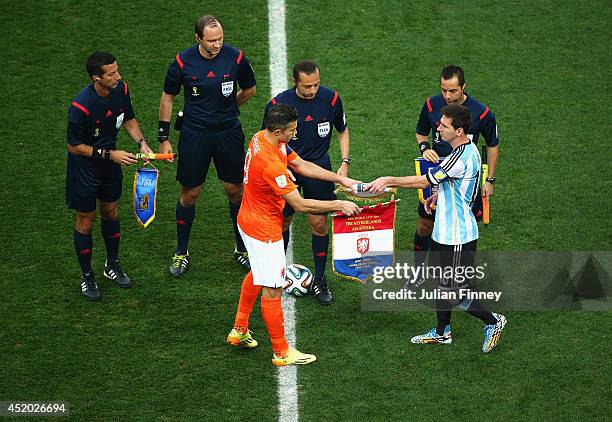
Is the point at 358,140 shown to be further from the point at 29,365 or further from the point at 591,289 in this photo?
the point at 29,365

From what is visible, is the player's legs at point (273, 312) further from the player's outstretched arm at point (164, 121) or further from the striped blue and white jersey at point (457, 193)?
the player's outstretched arm at point (164, 121)

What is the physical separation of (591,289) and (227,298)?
3.15m

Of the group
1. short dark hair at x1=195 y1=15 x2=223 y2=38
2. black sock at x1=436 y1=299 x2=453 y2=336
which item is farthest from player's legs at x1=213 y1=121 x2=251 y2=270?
black sock at x1=436 y1=299 x2=453 y2=336

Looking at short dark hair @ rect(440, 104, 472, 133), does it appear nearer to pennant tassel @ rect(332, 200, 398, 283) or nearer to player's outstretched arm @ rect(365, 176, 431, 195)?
player's outstretched arm @ rect(365, 176, 431, 195)

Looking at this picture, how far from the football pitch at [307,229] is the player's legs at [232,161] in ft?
1.89

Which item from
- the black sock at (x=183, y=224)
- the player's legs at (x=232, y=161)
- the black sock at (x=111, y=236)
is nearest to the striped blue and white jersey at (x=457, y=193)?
the player's legs at (x=232, y=161)

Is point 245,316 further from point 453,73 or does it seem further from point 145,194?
point 453,73

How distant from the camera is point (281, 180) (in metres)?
7.15

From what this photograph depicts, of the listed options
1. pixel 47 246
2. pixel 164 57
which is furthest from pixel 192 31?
pixel 47 246

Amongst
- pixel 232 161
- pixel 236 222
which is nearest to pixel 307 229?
pixel 236 222

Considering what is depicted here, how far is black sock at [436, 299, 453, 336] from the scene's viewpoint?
25.5 ft

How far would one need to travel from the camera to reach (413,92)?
37.8 ft

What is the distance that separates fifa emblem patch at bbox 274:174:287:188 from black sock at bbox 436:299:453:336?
1.65 metres

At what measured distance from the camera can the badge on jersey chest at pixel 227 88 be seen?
8625 mm
